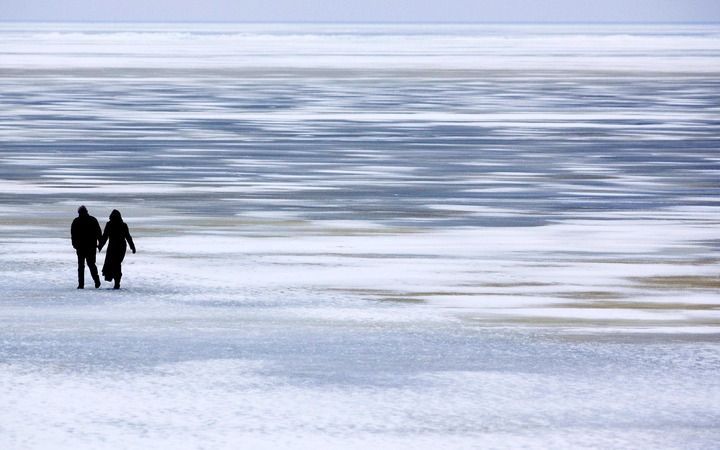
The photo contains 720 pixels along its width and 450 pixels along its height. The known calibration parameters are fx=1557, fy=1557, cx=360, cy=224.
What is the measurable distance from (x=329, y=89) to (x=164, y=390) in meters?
41.0

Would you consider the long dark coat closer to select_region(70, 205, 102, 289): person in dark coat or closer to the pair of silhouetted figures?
the pair of silhouetted figures

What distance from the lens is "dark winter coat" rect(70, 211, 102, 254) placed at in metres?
12.9

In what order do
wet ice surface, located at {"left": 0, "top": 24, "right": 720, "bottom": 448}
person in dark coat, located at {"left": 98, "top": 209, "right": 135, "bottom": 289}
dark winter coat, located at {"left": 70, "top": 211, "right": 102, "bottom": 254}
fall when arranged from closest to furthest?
wet ice surface, located at {"left": 0, "top": 24, "right": 720, "bottom": 448}, person in dark coat, located at {"left": 98, "top": 209, "right": 135, "bottom": 289}, dark winter coat, located at {"left": 70, "top": 211, "right": 102, "bottom": 254}

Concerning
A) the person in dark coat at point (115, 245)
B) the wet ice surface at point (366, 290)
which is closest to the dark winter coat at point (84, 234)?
the person in dark coat at point (115, 245)

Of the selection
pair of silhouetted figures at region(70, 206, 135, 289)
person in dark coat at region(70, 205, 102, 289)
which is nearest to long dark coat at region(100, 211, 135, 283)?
pair of silhouetted figures at region(70, 206, 135, 289)

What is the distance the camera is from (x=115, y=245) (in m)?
12.8

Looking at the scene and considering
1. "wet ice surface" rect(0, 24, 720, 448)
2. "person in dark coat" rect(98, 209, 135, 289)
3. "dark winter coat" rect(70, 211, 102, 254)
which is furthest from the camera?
"dark winter coat" rect(70, 211, 102, 254)

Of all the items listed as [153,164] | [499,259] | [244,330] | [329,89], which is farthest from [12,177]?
[329,89]

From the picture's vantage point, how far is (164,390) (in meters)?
9.08

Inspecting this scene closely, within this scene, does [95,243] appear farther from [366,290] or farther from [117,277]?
[366,290]

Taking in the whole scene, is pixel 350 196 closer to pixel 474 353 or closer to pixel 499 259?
pixel 499 259

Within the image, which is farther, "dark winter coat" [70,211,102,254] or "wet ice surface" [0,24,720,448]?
"dark winter coat" [70,211,102,254]

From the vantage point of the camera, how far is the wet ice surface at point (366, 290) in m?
8.48

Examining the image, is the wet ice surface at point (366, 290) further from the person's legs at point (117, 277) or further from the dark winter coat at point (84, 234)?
the dark winter coat at point (84, 234)
